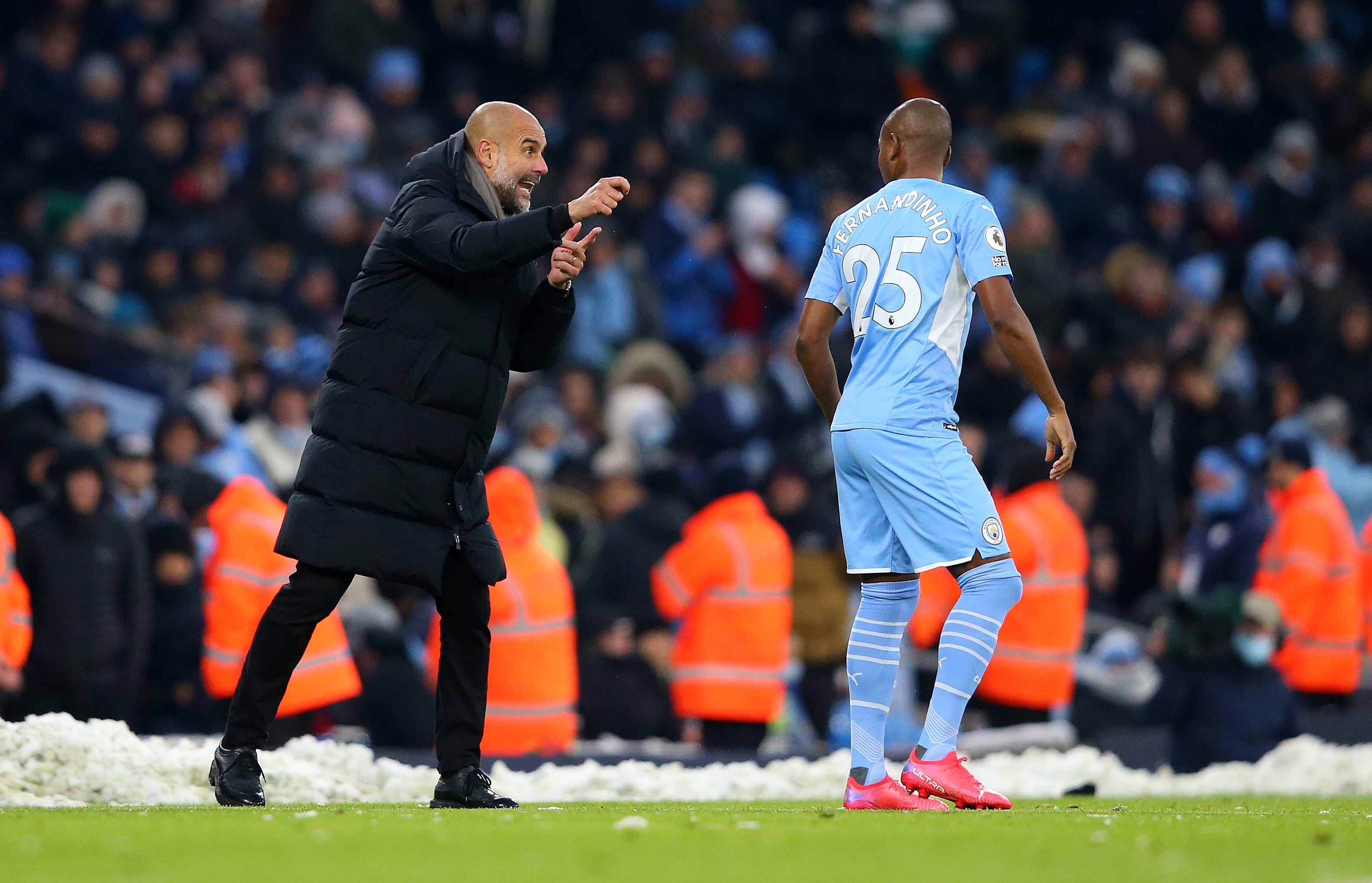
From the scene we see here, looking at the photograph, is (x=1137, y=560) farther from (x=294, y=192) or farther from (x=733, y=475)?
(x=294, y=192)

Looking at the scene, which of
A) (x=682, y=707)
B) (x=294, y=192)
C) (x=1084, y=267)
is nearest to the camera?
(x=682, y=707)

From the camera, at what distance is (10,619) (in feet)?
29.5

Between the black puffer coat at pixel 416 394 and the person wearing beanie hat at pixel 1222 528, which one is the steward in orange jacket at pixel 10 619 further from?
the person wearing beanie hat at pixel 1222 528

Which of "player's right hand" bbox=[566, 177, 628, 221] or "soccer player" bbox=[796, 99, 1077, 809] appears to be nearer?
"player's right hand" bbox=[566, 177, 628, 221]

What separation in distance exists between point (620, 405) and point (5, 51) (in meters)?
5.96

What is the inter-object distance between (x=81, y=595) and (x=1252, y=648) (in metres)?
5.90

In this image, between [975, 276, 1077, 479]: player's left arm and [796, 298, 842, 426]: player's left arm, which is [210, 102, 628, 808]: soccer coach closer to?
[796, 298, 842, 426]: player's left arm

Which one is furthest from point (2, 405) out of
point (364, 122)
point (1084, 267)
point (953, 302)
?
point (1084, 267)

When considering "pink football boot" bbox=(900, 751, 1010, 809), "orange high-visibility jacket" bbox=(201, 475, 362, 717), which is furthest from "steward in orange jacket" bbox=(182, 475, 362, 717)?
"pink football boot" bbox=(900, 751, 1010, 809)

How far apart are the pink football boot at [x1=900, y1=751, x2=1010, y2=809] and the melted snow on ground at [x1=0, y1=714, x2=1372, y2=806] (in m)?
1.63

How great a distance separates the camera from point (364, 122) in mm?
17344

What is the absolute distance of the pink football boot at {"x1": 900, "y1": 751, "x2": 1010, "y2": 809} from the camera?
644cm

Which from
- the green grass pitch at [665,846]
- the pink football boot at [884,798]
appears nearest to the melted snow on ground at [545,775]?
the green grass pitch at [665,846]

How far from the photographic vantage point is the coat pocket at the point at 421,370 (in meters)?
6.62
